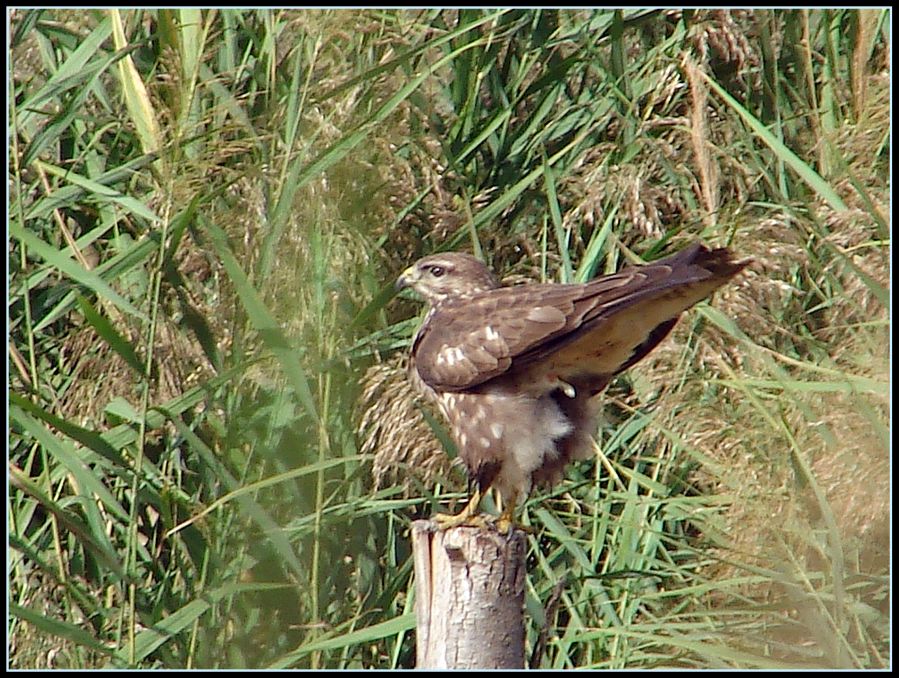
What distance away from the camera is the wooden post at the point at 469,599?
93.5 inches

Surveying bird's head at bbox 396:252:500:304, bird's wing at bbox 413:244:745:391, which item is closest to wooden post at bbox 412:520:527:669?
bird's wing at bbox 413:244:745:391

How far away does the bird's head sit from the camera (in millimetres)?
3295

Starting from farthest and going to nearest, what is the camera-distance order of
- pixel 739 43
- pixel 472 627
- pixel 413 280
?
pixel 739 43
pixel 413 280
pixel 472 627

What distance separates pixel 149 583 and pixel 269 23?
1431 millimetres

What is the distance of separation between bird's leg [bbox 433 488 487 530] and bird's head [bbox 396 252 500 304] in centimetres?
54

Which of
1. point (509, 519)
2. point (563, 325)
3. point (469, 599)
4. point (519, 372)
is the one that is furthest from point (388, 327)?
point (469, 599)

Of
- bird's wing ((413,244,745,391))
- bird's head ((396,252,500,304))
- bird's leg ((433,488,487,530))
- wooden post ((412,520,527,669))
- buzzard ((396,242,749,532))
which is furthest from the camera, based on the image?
bird's head ((396,252,500,304))

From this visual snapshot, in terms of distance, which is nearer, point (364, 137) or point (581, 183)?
point (364, 137)

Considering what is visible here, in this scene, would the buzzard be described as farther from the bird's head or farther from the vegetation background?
the vegetation background

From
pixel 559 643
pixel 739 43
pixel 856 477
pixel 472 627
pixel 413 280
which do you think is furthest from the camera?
pixel 739 43

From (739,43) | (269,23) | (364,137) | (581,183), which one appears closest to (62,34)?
(269,23)

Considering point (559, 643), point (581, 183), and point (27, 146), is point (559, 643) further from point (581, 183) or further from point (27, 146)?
point (27, 146)

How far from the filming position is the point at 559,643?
3.05m

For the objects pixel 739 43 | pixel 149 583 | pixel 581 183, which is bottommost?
pixel 149 583
